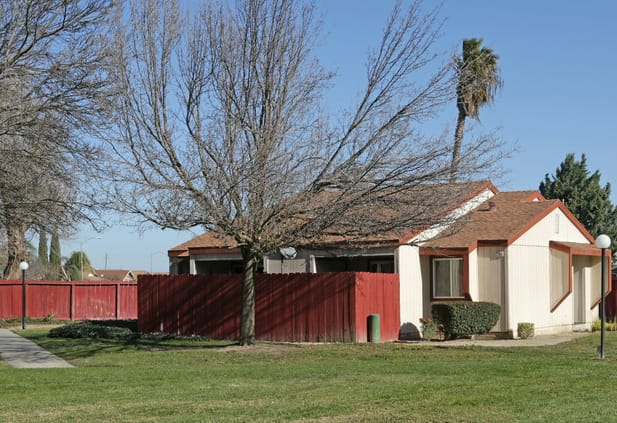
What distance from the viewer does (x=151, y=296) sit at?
92.9 feet

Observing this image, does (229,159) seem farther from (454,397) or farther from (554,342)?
(554,342)

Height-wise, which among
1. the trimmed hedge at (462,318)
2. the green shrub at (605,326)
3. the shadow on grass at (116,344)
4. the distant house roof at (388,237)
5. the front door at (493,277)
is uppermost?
the distant house roof at (388,237)

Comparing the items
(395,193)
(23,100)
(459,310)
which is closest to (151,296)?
(459,310)

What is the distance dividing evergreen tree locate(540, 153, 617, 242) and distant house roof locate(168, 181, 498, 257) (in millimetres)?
19097

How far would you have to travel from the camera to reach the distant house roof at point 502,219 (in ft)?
86.3

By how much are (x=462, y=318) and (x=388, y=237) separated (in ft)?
10.2

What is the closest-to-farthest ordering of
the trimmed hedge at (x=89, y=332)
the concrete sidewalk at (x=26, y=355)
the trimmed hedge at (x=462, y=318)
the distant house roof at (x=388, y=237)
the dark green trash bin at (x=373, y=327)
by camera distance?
the concrete sidewalk at (x=26, y=355), the distant house roof at (x=388, y=237), the dark green trash bin at (x=373, y=327), the trimmed hedge at (x=462, y=318), the trimmed hedge at (x=89, y=332)

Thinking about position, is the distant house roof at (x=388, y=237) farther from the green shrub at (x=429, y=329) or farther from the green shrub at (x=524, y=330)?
the green shrub at (x=524, y=330)

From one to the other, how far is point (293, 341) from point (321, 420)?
1356cm

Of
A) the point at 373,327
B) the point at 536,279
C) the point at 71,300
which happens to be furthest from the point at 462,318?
the point at 71,300

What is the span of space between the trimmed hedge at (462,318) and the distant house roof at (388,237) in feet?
7.39

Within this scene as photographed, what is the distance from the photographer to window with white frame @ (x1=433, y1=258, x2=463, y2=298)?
26.5 metres

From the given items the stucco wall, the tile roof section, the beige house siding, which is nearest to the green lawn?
the stucco wall

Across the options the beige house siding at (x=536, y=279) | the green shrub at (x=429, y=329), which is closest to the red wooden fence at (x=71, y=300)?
the green shrub at (x=429, y=329)
